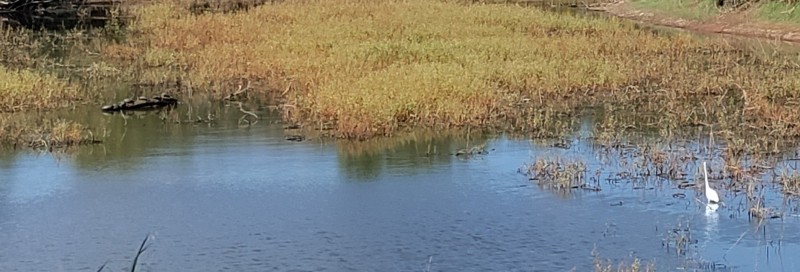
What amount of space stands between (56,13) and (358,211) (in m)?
23.9

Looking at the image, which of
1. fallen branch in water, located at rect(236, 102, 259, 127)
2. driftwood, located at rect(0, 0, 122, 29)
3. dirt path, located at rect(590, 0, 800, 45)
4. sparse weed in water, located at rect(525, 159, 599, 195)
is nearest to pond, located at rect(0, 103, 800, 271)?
sparse weed in water, located at rect(525, 159, 599, 195)

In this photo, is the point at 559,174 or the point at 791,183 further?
the point at 559,174

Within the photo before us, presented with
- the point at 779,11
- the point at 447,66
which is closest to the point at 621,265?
the point at 447,66

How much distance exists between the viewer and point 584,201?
969 centimetres

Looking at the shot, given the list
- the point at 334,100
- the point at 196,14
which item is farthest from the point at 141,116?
the point at 196,14

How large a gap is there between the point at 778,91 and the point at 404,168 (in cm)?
645

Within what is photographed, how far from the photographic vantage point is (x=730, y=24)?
2755cm

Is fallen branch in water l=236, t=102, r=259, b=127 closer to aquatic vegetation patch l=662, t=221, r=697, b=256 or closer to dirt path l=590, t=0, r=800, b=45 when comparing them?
aquatic vegetation patch l=662, t=221, r=697, b=256

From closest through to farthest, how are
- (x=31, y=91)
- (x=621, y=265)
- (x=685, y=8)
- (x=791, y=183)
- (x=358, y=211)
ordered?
(x=621, y=265)
(x=358, y=211)
(x=791, y=183)
(x=31, y=91)
(x=685, y=8)

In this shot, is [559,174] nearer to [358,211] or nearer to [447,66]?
[358,211]

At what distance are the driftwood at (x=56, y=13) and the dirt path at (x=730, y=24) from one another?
14.7m

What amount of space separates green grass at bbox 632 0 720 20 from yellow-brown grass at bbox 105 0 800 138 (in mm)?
3414

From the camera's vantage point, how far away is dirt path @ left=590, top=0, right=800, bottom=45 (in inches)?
1000

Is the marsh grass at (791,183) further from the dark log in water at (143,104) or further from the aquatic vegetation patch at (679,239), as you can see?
the dark log in water at (143,104)
